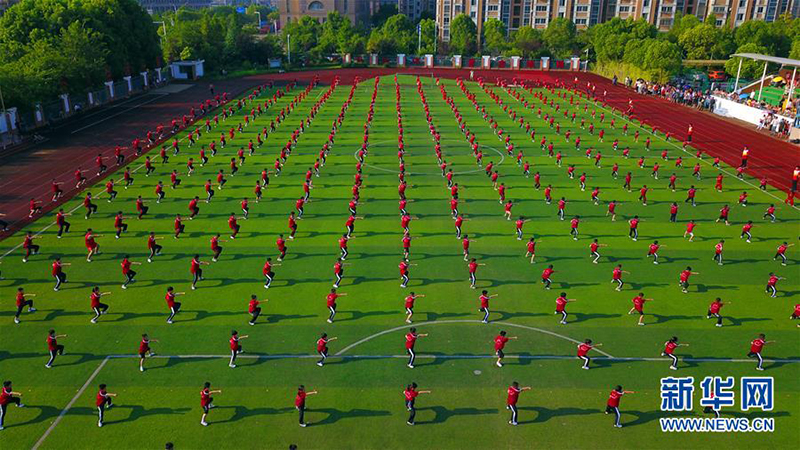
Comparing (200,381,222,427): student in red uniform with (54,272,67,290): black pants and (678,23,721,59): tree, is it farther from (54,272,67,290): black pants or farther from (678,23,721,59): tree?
(678,23,721,59): tree

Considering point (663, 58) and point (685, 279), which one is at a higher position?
point (663, 58)

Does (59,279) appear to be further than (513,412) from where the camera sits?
Yes

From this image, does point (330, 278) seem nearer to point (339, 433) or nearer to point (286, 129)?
point (339, 433)

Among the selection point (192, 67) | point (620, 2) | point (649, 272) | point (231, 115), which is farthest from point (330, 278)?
point (620, 2)

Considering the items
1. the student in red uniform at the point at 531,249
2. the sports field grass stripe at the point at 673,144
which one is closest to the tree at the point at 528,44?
the sports field grass stripe at the point at 673,144

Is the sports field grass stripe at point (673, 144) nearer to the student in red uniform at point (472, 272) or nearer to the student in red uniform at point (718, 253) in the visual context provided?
the student in red uniform at point (718, 253)

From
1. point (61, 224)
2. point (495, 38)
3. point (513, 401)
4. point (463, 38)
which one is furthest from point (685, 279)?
point (463, 38)

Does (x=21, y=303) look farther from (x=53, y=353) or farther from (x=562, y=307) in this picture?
(x=562, y=307)

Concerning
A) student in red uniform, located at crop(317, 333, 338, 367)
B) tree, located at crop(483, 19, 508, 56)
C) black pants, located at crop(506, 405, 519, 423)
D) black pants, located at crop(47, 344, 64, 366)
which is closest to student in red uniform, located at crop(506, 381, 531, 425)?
black pants, located at crop(506, 405, 519, 423)
